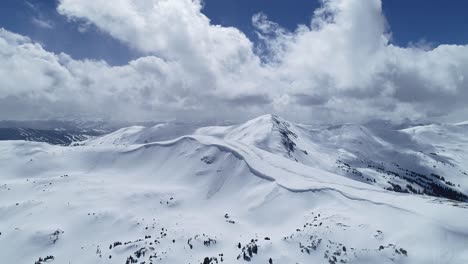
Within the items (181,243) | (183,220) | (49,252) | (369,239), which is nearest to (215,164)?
(183,220)

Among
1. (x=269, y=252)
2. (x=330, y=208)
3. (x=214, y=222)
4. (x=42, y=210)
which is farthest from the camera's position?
(x=42, y=210)

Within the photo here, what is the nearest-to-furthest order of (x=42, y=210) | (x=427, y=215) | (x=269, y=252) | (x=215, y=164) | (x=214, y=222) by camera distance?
(x=269, y=252) → (x=427, y=215) → (x=214, y=222) → (x=42, y=210) → (x=215, y=164)

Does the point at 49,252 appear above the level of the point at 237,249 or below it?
below

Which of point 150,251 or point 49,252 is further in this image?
point 49,252

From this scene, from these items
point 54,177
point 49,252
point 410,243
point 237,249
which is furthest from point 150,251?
point 54,177

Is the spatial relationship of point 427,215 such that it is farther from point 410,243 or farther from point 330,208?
point 330,208

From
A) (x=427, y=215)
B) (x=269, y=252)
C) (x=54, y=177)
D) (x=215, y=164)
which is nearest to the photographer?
(x=269, y=252)

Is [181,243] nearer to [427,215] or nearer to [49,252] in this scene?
[49,252]

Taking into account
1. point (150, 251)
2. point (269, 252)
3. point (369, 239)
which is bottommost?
point (150, 251)

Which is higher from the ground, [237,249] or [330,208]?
[330,208]
